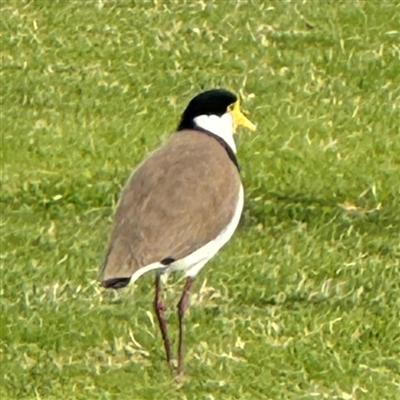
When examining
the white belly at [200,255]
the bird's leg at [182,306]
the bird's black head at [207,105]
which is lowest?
the bird's leg at [182,306]

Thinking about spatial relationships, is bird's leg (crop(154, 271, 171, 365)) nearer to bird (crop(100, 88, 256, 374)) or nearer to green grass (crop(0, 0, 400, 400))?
bird (crop(100, 88, 256, 374))

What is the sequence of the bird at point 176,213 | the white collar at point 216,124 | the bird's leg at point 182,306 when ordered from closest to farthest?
the bird at point 176,213 < the bird's leg at point 182,306 < the white collar at point 216,124

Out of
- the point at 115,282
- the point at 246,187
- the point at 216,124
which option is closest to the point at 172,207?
the point at 115,282

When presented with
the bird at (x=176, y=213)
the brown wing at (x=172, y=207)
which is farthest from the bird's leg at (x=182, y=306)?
the brown wing at (x=172, y=207)

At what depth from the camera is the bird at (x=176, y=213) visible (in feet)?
21.6

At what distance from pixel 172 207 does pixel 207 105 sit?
994 mm

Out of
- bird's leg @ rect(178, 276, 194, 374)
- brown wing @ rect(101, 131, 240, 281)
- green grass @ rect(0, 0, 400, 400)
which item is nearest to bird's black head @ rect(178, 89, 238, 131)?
brown wing @ rect(101, 131, 240, 281)

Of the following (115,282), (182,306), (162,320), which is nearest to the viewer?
(115,282)

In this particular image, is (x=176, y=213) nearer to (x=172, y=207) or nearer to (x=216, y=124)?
Answer: (x=172, y=207)

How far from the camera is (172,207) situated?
675 centimetres

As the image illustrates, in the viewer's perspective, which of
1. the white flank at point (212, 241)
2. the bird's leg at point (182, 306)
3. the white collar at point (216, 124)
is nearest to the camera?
the white flank at point (212, 241)

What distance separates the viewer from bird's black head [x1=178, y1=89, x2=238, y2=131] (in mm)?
7512

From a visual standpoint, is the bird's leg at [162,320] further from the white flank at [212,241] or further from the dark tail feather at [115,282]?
the dark tail feather at [115,282]

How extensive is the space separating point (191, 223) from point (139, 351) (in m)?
1.05
